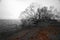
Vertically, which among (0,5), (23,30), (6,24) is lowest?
(23,30)

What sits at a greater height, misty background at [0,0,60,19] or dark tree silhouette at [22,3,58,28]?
misty background at [0,0,60,19]

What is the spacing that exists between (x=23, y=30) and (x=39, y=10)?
68 cm

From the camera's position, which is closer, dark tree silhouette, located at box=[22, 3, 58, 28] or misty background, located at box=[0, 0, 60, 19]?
misty background, located at box=[0, 0, 60, 19]

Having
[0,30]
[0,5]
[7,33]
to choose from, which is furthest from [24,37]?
Answer: [0,5]

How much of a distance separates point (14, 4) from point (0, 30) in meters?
0.75

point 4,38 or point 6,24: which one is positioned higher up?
point 6,24

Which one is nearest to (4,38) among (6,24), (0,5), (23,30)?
(6,24)

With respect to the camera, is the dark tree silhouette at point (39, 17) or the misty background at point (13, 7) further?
the dark tree silhouette at point (39, 17)

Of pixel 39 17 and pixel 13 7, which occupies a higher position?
pixel 13 7

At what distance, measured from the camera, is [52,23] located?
9.15ft

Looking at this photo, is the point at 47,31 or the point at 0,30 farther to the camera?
the point at 47,31

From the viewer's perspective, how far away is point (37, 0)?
2.76m

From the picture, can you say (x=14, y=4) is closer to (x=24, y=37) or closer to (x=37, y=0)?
(x=37, y=0)

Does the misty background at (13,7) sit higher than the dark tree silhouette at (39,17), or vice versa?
the misty background at (13,7)
